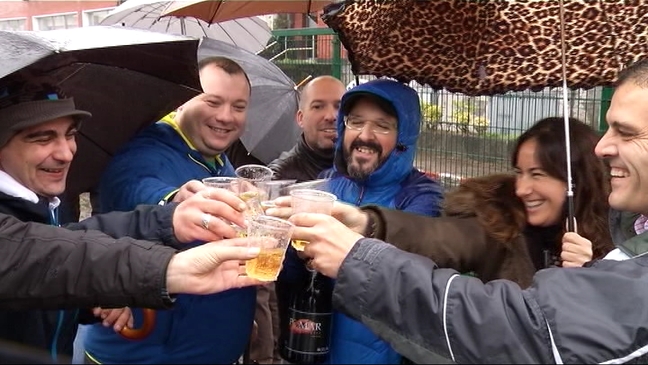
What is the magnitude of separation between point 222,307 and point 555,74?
1971mm

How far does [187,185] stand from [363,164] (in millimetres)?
905

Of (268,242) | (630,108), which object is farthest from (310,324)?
(630,108)

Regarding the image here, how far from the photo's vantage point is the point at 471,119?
717cm

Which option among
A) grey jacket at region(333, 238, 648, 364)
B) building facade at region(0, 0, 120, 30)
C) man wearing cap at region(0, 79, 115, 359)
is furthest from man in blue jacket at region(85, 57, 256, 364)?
building facade at region(0, 0, 120, 30)

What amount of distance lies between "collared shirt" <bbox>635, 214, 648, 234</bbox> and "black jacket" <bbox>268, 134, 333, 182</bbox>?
236 centimetres

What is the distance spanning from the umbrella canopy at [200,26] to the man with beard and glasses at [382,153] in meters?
2.73

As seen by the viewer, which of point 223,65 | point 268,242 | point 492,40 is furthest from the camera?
point 223,65

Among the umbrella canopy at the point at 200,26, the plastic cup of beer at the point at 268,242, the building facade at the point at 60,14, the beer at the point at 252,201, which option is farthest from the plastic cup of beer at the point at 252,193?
the building facade at the point at 60,14

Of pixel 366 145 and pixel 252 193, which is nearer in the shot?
pixel 252 193

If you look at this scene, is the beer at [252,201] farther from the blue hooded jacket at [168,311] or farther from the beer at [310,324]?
the blue hooded jacket at [168,311]

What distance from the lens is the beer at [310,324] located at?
256 cm

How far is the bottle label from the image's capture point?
256 centimetres

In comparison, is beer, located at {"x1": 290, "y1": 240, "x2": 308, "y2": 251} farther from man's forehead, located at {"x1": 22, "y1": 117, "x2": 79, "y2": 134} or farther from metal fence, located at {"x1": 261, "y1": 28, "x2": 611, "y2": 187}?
metal fence, located at {"x1": 261, "y1": 28, "x2": 611, "y2": 187}

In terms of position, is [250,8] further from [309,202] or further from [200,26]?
[309,202]
